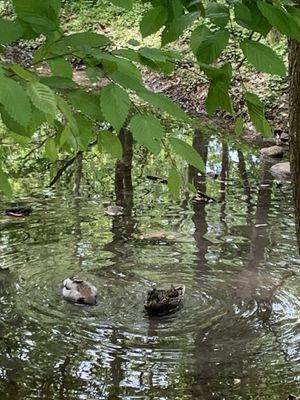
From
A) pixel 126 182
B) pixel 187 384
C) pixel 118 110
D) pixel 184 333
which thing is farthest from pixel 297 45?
pixel 126 182

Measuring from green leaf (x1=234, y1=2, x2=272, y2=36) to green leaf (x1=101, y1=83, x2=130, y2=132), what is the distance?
41 cm

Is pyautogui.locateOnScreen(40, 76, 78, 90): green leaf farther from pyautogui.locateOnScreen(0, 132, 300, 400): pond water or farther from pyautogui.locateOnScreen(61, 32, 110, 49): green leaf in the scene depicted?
pyautogui.locateOnScreen(0, 132, 300, 400): pond water

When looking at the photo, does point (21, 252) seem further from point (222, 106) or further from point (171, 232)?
point (222, 106)

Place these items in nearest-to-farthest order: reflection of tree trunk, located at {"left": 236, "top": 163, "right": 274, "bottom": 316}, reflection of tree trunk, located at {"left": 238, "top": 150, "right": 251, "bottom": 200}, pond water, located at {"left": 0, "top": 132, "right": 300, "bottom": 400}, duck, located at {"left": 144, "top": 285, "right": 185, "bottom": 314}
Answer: pond water, located at {"left": 0, "top": 132, "right": 300, "bottom": 400} → duck, located at {"left": 144, "top": 285, "right": 185, "bottom": 314} → reflection of tree trunk, located at {"left": 236, "top": 163, "right": 274, "bottom": 316} → reflection of tree trunk, located at {"left": 238, "top": 150, "right": 251, "bottom": 200}

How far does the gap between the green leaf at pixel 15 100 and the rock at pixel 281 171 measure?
9274 millimetres

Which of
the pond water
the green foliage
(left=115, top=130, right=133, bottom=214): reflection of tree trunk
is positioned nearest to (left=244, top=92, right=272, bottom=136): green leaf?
the green foliage

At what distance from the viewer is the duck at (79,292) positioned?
17.9 feet

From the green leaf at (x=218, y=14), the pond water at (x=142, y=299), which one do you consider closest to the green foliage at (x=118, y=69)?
the green leaf at (x=218, y=14)

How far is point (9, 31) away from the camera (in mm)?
1312

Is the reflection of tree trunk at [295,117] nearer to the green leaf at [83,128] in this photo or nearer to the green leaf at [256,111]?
the green leaf at [256,111]

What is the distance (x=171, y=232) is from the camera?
24.4 feet

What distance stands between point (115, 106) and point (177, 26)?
42 cm

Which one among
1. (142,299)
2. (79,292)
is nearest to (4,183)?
(79,292)

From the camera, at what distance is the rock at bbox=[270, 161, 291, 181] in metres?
10.2
